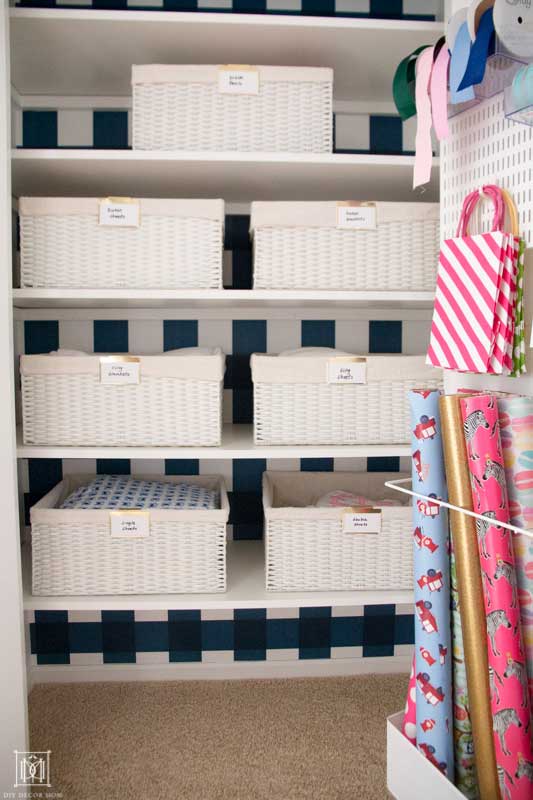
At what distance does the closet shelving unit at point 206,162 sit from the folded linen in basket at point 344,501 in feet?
0.62

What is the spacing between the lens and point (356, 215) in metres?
1.81

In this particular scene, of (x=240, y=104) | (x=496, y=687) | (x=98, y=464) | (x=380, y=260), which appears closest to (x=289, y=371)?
(x=380, y=260)

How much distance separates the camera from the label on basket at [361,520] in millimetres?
1891

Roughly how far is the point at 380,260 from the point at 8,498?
110cm

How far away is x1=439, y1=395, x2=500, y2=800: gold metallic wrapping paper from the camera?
990 mm

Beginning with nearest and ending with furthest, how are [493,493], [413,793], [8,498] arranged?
[493,493]
[413,793]
[8,498]

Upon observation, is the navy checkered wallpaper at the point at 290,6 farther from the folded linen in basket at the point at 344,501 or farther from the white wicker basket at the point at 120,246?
the folded linen in basket at the point at 344,501

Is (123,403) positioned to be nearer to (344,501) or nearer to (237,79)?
(344,501)

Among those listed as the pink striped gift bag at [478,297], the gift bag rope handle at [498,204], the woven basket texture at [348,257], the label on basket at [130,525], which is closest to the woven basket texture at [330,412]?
the woven basket texture at [348,257]

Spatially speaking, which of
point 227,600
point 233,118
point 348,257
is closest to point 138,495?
point 227,600

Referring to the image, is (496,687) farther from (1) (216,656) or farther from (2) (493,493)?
(1) (216,656)

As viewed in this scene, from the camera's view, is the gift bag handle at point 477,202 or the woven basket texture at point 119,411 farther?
the woven basket texture at point 119,411

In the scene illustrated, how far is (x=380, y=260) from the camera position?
1.83m

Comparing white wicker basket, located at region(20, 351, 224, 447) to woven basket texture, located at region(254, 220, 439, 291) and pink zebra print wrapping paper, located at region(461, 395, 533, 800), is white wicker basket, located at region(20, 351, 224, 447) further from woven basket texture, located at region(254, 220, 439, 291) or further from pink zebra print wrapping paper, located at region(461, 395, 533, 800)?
pink zebra print wrapping paper, located at region(461, 395, 533, 800)
